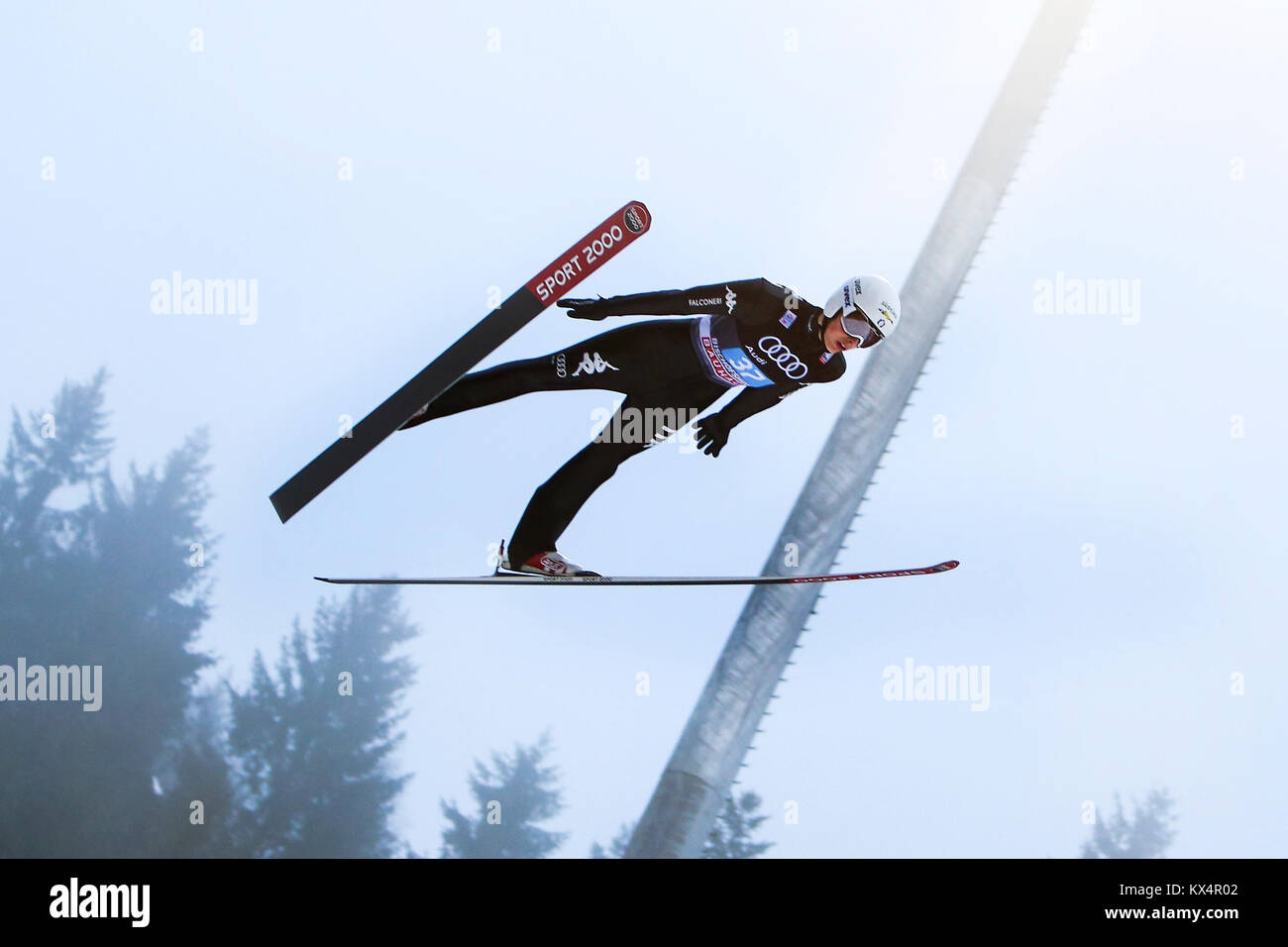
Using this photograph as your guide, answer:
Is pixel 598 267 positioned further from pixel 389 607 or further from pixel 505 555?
pixel 389 607

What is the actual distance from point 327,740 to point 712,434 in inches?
799

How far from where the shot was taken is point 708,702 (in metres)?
16.5

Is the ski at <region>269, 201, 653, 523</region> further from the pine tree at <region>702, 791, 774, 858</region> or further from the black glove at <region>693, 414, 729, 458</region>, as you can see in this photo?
the pine tree at <region>702, 791, 774, 858</region>

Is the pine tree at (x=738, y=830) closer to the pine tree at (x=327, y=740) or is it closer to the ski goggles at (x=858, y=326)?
the pine tree at (x=327, y=740)

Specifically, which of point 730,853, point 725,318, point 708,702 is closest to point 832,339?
point 725,318

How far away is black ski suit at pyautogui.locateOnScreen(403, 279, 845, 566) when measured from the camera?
5.91 metres

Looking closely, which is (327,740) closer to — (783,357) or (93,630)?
(93,630)

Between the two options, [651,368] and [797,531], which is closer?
[651,368]

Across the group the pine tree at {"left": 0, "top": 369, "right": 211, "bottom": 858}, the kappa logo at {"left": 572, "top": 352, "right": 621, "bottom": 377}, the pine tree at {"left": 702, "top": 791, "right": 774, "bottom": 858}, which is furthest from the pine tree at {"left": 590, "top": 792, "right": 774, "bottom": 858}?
the kappa logo at {"left": 572, "top": 352, "right": 621, "bottom": 377}

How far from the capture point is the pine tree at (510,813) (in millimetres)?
24062

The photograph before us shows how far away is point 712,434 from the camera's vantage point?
247 inches

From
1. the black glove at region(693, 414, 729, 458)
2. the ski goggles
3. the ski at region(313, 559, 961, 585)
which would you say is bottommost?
the ski at region(313, 559, 961, 585)

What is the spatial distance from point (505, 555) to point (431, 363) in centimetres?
124

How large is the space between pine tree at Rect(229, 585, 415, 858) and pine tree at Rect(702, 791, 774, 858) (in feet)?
22.0
